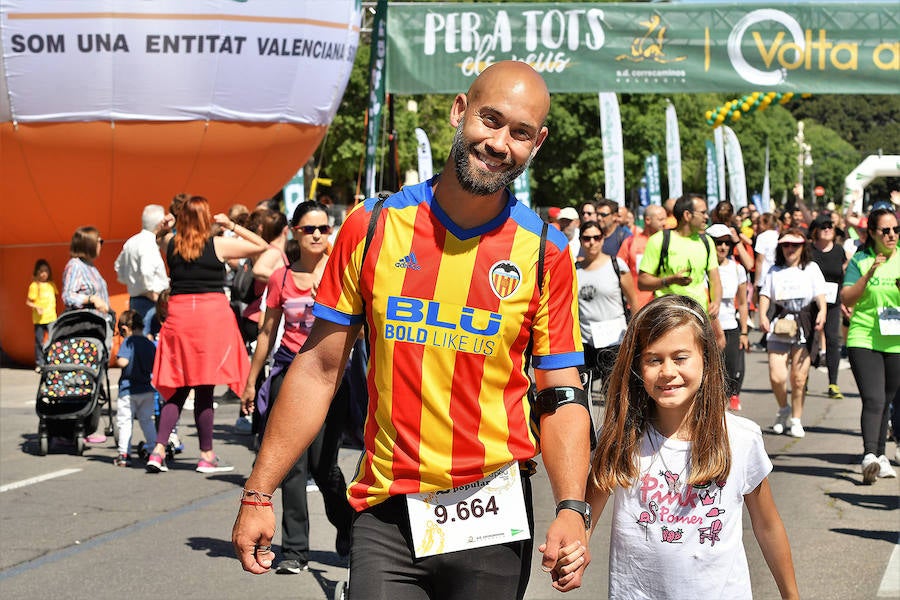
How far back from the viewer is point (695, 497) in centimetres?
380

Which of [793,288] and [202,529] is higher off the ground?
[793,288]

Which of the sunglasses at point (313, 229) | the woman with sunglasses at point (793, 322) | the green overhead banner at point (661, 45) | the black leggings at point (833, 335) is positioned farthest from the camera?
the green overhead banner at point (661, 45)

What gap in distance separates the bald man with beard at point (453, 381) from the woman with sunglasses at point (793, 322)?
28.7ft

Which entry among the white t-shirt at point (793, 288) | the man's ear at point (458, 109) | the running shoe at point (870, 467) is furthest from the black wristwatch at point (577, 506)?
the white t-shirt at point (793, 288)

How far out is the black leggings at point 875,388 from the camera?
947 centimetres

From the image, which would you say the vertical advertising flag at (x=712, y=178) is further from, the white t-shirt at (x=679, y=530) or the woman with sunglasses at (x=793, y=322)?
the white t-shirt at (x=679, y=530)

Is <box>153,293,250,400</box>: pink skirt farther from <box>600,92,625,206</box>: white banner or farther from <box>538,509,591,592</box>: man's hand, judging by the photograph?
<box>600,92,625,206</box>: white banner

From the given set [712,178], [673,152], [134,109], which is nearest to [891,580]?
[134,109]

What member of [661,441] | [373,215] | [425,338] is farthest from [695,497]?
[373,215]

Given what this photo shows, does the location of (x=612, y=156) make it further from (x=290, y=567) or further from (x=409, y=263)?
(x=409, y=263)

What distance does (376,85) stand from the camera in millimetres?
17484

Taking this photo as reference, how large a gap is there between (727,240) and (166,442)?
555cm

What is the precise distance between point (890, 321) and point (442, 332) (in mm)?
6821

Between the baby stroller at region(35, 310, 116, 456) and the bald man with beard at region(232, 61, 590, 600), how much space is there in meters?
7.74
